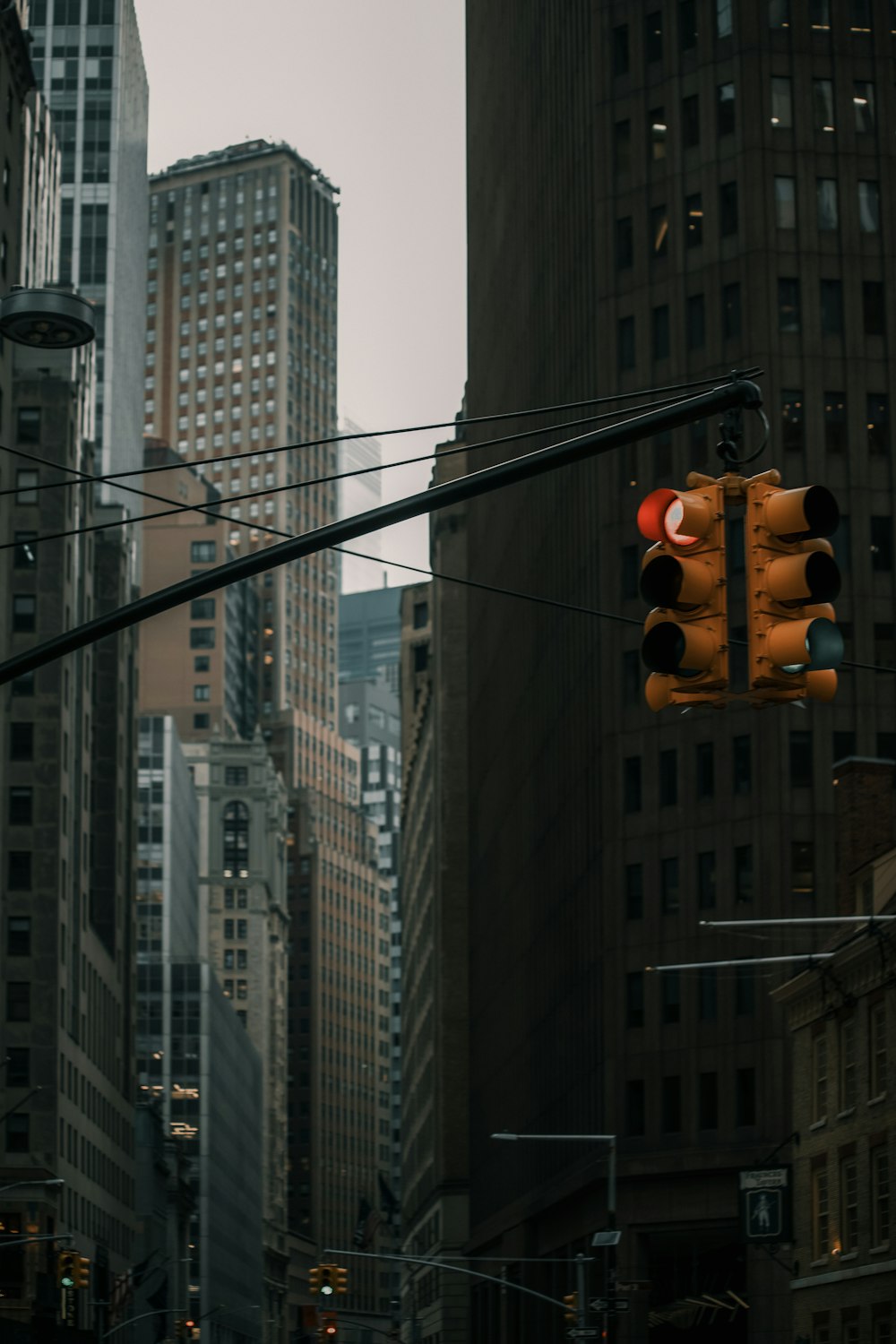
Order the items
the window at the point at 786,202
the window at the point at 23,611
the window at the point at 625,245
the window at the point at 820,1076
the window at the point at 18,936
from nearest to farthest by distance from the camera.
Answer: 1. the window at the point at 820,1076
2. the window at the point at 786,202
3. the window at the point at 625,245
4. the window at the point at 18,936
5. the window at the point at 23,611

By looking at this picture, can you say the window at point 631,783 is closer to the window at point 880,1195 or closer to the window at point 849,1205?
the window at point 849,1205

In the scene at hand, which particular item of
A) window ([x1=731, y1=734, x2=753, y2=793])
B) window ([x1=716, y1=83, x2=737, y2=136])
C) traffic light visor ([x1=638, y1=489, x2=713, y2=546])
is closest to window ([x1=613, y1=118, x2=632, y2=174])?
window ([x1=716, y1=83, x2=737, y2=136])

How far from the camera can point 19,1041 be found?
120 meters

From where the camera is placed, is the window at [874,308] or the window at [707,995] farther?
the window at [874,308]

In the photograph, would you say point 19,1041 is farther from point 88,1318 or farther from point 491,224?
point 491,224

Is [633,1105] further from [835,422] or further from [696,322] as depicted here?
[696,322]

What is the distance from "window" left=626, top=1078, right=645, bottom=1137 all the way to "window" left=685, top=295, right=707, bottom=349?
28624mm

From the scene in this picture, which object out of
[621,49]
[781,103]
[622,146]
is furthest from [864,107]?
[621,49]

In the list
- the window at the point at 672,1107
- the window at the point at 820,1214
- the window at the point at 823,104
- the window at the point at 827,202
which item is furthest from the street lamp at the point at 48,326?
the window at the point at 823,104

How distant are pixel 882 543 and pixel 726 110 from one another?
19.3m

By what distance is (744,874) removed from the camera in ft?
267

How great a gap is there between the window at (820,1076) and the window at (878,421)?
34013mm

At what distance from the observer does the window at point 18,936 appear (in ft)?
400

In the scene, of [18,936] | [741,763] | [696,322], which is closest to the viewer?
[741,763]
